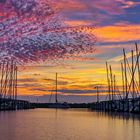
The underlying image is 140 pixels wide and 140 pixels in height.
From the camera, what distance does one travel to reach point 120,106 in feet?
333

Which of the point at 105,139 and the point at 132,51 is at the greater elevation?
the point at 132,51

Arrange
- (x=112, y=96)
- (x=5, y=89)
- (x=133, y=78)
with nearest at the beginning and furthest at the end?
(x=133, y=78) → (x=5, y=89) → (x=112, y=96)

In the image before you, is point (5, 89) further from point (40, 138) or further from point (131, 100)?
point (40, 138)

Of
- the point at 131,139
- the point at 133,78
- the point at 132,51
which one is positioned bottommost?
the point at 131,139

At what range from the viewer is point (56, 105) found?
19412 cm

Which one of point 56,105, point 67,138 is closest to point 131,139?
point 67,138

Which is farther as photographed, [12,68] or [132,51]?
[12,68]

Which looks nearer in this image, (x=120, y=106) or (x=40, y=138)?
(x=40, y=138)

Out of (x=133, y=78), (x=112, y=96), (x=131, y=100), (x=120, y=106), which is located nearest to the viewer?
(x=133, y=78)

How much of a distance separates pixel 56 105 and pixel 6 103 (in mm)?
74711

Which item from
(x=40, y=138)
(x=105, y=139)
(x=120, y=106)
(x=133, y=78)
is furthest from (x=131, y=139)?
(x=120, y=106)

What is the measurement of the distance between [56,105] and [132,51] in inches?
4698

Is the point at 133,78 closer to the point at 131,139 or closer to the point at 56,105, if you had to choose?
the point at 131,139

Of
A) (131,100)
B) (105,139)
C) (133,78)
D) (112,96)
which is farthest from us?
(112,96)
